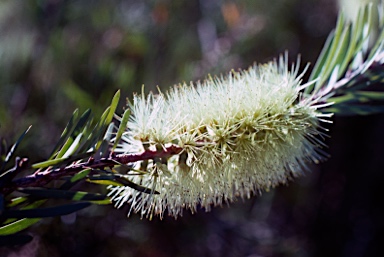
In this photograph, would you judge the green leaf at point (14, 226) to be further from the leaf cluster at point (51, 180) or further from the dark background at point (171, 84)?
the dark background at point (171, 84)

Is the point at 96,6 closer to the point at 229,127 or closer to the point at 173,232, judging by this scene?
the point at 173,232

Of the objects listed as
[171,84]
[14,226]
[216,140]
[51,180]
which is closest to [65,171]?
[51,180]

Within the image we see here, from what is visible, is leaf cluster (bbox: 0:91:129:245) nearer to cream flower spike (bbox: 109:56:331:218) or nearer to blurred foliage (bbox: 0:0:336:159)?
cream flower spike (bbox: 109:56:331:218)

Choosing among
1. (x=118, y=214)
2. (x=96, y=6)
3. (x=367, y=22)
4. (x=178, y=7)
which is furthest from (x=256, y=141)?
(x=178, y=7)

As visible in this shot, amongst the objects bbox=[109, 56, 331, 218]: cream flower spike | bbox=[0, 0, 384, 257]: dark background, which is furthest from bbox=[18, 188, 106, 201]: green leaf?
bbox=[0, 0, 384, 257]: dark background

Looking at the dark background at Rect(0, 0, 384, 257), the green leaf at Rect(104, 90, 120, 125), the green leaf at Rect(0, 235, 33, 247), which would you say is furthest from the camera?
the dark background at Rect(0, 0, 384, 257)

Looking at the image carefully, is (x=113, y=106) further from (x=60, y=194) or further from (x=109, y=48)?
(x=109, y=48)
